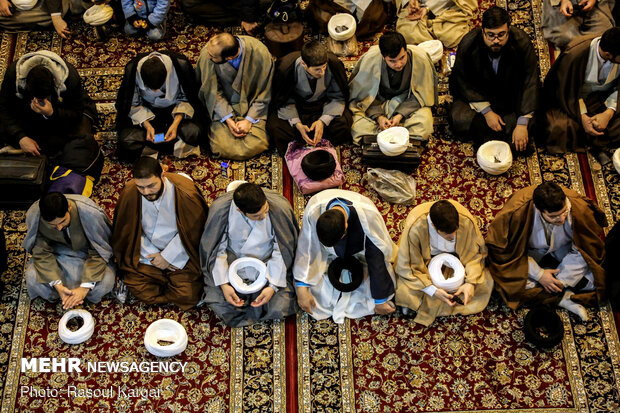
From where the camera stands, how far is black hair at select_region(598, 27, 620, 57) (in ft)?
19.6

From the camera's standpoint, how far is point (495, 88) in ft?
21.5

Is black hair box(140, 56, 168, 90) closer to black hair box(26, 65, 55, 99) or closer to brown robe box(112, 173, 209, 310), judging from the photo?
black hair box(26, 65, 55, 99)

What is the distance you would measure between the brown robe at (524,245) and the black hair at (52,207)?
314 cm

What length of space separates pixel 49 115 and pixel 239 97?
5.25 feet

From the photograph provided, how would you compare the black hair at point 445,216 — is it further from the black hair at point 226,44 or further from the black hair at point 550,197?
the black hair at point 226,44

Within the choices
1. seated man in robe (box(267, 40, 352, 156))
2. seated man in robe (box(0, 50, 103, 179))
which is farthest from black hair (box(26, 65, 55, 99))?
seated man in robe (box(267, 40, 352, 156))

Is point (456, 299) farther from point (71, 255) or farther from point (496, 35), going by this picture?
point (71, 255)

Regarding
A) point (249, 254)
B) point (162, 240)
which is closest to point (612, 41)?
point (249, 254)

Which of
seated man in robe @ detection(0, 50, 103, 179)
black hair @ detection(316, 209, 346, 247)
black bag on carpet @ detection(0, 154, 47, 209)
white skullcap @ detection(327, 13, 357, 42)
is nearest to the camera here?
black hair @ detection(316, 209, 346, 247)

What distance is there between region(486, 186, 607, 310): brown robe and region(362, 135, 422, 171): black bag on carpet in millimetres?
998

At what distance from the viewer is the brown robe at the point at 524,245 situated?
565 cm

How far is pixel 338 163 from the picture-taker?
21.6 ft

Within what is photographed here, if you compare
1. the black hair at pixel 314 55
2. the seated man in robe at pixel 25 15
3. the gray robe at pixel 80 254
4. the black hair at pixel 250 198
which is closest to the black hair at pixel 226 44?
the black hair at pixel 314 55

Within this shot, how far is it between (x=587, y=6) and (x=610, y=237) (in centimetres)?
240
